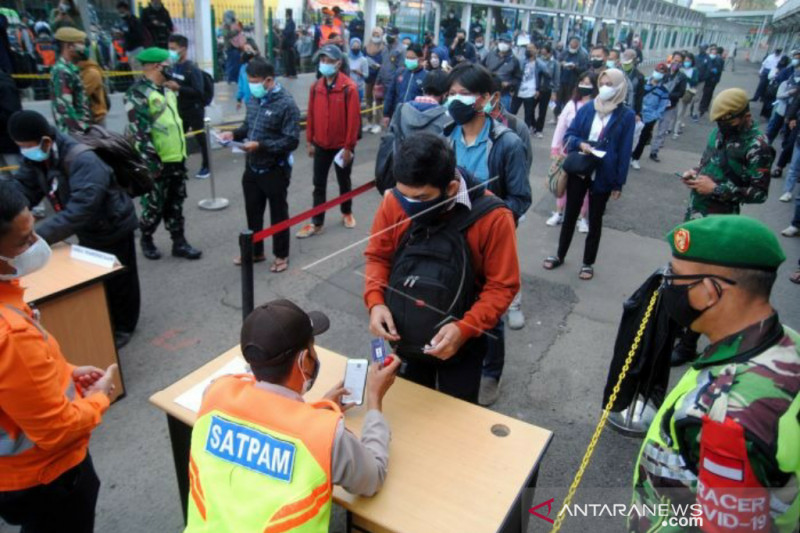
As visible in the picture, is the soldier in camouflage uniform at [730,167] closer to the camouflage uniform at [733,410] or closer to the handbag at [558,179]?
the handbag at [558,179]

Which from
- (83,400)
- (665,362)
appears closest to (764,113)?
(665,362)

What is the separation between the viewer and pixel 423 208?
2346mm

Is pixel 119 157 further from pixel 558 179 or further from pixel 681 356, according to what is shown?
pixel 681 356

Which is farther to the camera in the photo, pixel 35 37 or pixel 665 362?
pixel 35 37

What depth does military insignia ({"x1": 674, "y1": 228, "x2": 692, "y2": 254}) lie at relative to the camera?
5.35 ft

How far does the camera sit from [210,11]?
10.6m

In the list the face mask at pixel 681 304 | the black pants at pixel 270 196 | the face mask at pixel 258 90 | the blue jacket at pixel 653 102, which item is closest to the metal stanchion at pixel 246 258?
the face mask at pixel 681 304

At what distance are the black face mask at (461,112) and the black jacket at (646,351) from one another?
1466mm

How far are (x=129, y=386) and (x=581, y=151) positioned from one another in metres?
4.09

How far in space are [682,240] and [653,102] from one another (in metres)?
9.26

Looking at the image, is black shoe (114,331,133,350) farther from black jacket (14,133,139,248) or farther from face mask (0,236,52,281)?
face mask (0,236,52,281)

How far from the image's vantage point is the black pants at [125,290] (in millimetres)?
4043

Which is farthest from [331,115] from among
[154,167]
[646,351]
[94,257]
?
[646,351]

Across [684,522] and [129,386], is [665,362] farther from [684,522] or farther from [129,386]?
[129,386]
